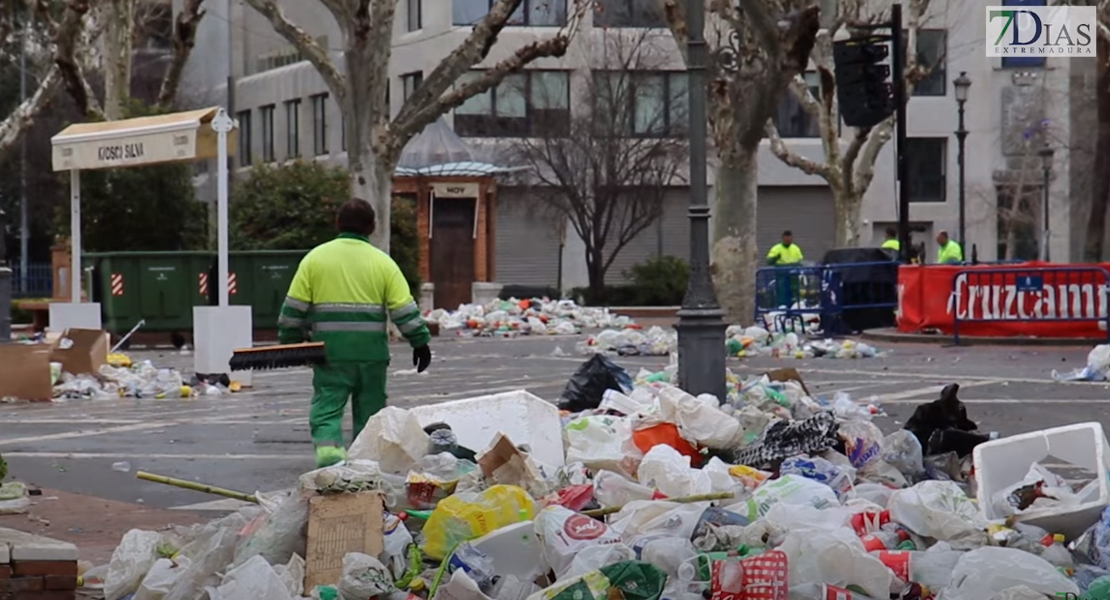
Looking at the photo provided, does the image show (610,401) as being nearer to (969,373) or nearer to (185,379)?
(969,373)

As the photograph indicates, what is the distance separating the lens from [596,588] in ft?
21.4

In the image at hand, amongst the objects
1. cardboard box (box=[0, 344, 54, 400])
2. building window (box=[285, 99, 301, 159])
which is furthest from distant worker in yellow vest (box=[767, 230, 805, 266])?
building window (box=[285, 99, 301, 159])

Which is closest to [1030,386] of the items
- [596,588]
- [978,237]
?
[596,588]

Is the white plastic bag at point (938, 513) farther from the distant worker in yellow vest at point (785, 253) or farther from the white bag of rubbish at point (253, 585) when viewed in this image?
the distant worker in yellow vest at point (785, 253)

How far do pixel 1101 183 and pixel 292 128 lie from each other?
3324 centimetres

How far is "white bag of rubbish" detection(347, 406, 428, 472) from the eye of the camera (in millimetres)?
9297

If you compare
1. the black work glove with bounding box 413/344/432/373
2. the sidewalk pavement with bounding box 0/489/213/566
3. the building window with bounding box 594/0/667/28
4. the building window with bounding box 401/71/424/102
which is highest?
the building window with bounding box 594/0/667/28

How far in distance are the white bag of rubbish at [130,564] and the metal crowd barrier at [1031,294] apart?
717 inches

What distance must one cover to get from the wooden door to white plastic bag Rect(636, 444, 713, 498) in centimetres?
3763

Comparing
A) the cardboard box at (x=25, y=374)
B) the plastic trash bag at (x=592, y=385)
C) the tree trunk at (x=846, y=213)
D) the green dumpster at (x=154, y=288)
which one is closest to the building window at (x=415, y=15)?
the tree trunk at (x=846, y=213)

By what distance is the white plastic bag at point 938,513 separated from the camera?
738 cm

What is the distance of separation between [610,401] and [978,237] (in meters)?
50.9

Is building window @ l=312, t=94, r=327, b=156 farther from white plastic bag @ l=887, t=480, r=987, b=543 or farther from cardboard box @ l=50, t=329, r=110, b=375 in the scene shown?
white plastic bag @ l=887, t=480, r=987, b=543

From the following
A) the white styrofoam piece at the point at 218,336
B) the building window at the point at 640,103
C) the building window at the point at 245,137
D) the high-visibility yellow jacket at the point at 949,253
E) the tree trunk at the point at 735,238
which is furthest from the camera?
the building window at the point at 245,137
